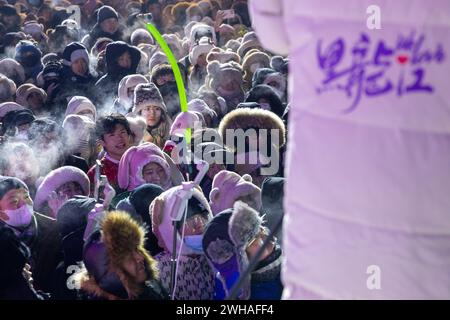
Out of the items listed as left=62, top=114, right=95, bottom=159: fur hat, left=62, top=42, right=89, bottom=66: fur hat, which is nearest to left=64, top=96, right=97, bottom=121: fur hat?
left=62, top=114, right=95, bottom=159: fur hat

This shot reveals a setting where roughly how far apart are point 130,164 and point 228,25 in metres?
5.93

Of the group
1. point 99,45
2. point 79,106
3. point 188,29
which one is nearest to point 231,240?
point 79,106

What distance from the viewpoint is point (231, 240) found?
3928 millimetres

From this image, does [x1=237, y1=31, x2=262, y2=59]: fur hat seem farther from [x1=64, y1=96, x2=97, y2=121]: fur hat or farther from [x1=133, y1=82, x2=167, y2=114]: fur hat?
[x1=133, y1=82, x2=167, y2=114]: fur hat

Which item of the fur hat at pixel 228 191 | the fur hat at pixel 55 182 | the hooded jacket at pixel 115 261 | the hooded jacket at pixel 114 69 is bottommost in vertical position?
the hooded jacket at pixel 114 69

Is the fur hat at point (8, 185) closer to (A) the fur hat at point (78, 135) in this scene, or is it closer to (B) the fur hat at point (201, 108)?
(A) the fur hat at point (78, 135)

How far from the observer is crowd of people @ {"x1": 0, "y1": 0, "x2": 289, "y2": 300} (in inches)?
154

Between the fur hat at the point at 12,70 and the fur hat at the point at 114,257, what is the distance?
5210 mm

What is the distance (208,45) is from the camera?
9.26m

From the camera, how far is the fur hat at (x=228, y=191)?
4820 millimetres

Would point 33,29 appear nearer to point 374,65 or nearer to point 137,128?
point 137,128

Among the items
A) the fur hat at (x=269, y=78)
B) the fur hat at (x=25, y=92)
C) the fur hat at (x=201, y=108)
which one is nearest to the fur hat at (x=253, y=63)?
the fur hat at (x=269, y=78)
